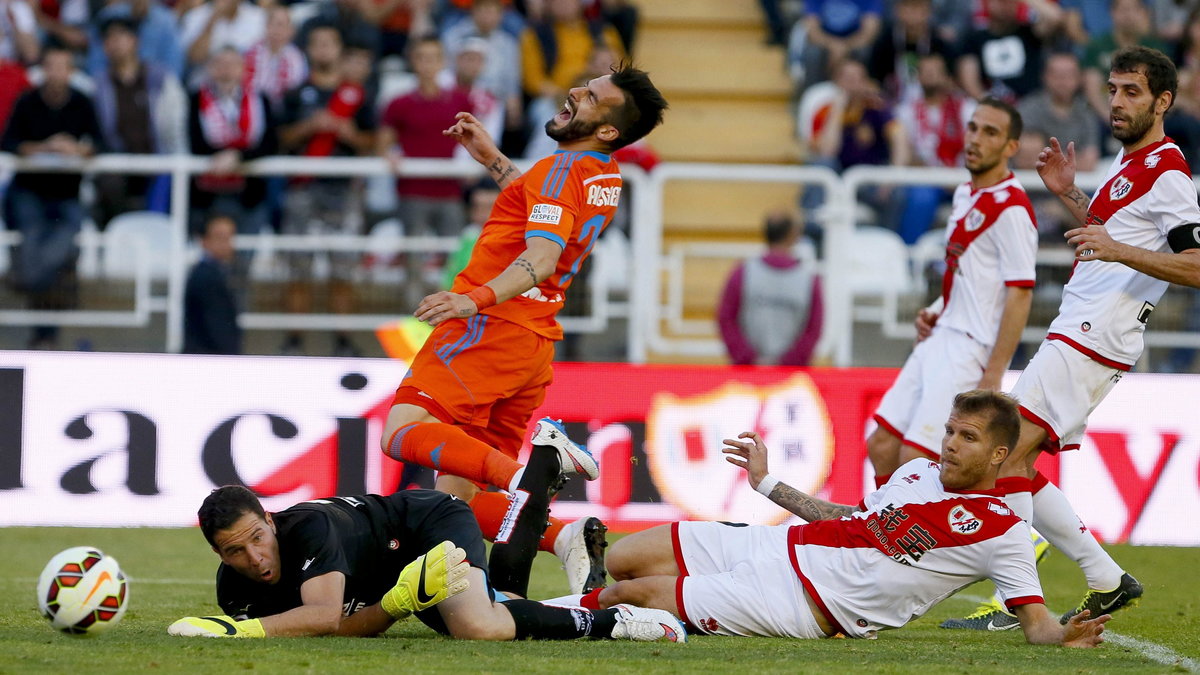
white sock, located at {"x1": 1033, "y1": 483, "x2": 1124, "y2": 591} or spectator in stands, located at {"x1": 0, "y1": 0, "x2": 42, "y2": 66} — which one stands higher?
spectator in stands, located at {"x1": 0, "y1": 0, "x2": 42, "y2": 66}

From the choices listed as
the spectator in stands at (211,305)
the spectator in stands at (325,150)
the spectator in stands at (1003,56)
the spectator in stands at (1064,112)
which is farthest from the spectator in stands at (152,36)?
the spectator in stands at (1064,112)

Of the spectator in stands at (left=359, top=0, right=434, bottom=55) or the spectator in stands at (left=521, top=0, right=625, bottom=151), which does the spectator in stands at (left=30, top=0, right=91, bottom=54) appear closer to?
the spectator in stands at (left=359, top=0, right=434, bottom=55)

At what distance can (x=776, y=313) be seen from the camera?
12.1m

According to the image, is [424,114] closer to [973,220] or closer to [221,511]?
[973,220]

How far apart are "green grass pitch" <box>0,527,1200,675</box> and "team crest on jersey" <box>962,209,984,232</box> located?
6.11 ft

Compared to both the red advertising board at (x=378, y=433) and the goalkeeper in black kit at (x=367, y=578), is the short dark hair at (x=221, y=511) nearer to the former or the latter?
the goalkeeper in black kit at (x=367, y=578)

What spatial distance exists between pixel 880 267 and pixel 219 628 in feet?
25.9

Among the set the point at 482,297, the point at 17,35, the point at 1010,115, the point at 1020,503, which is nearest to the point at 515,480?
the point at 482,297

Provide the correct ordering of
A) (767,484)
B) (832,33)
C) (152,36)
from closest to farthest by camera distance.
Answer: (767,484), (152,36), (832,33)

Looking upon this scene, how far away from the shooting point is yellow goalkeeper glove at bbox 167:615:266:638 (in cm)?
567

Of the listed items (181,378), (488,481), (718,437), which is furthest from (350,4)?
(488,481)

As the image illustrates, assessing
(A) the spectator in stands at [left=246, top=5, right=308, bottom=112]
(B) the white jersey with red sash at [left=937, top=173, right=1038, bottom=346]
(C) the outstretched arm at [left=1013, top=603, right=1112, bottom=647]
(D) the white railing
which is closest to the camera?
(C) the outstretched arm at [left=1013, top=603, right=1112, bottom=647]

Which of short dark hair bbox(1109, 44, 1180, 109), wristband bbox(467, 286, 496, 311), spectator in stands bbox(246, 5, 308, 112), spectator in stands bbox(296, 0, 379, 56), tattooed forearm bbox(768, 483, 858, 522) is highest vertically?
spectator in stands bbox(296, 0, 379, 56)

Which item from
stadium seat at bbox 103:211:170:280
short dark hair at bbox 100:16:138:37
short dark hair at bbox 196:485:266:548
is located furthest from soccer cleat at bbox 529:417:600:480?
short dark hair at bbox 100:16:138:37
